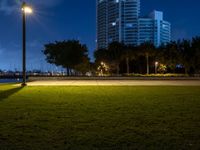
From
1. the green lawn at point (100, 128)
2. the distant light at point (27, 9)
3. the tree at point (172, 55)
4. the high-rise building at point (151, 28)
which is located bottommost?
the green lawn at point (100, 128)

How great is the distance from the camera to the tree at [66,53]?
7006 centimetres

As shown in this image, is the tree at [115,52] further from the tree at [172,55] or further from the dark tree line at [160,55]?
the tree at [172,55]

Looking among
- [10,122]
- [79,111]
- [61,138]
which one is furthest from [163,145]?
[79,111]

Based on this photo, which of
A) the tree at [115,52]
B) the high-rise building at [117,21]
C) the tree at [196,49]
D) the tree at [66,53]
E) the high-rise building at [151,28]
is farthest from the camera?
the high-rise building at [117,21]

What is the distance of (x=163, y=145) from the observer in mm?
7203

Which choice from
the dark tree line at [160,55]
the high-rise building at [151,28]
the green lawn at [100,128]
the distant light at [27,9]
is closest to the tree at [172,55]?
the dark tree line at [160,55]

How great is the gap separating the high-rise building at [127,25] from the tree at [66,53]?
290 feet

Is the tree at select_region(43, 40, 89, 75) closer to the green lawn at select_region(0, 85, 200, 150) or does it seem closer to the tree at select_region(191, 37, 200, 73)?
the tree at select_region(191, 37, 200, 73)

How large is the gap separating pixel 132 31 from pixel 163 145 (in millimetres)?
159330

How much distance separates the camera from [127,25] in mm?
164375

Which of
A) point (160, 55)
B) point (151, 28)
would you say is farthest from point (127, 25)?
point (160, 55)

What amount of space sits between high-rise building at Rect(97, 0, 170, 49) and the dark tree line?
Result: 66.5 meters

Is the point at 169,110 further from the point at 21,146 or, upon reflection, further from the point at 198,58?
the point at 198,58

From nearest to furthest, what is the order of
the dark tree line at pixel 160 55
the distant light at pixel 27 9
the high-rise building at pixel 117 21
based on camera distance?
the distant light at pixel 27 9 < the dark tree line at pixel 160 55 < the high-rise building at pixel 117 21
